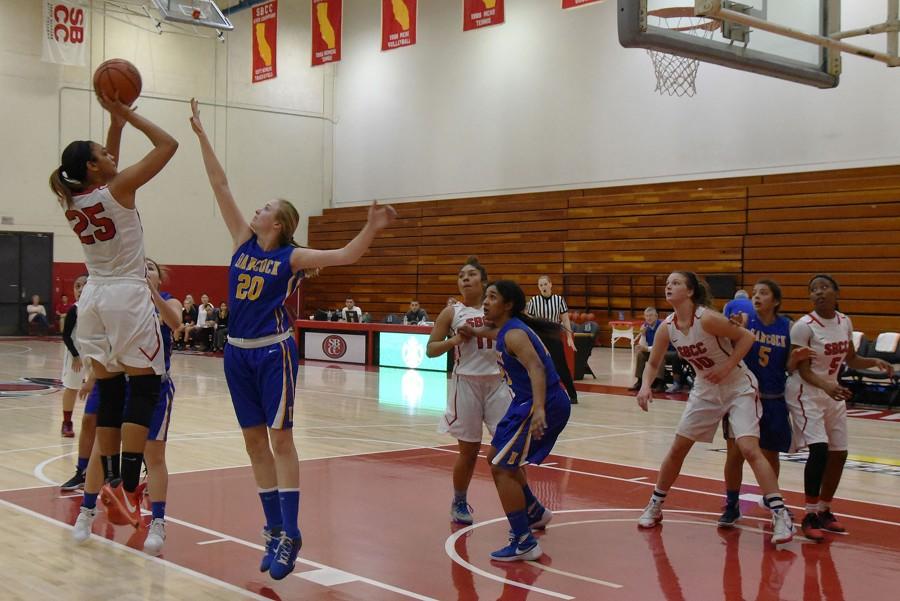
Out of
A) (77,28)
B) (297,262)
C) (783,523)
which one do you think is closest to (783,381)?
(783,523)

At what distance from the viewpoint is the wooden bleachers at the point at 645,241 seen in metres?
17.6

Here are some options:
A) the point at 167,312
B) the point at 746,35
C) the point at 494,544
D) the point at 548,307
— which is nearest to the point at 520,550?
the point at 494,544

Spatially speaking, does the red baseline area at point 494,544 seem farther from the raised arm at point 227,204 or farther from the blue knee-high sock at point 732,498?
the raised arm at point 227,204

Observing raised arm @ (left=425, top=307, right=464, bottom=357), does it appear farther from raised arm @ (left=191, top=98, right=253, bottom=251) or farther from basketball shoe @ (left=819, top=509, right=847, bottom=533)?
basketball shoe @ (left=819, top=509, right=847, bottom=533)

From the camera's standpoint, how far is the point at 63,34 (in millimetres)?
22812

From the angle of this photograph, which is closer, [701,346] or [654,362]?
[701,346]

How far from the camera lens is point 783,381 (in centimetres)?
575

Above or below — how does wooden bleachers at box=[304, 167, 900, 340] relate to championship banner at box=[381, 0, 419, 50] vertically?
below

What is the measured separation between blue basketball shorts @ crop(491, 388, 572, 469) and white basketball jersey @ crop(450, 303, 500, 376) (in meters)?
0.73

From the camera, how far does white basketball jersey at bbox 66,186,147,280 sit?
4.49m

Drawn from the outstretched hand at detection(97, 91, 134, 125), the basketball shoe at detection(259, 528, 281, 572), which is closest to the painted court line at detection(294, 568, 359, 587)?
the basketball shoe at detection(259, 528, 281, 572)

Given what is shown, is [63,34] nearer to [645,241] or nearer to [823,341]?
[645,241]

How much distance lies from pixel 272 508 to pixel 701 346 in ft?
8.45

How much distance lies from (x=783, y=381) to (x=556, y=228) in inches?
680
